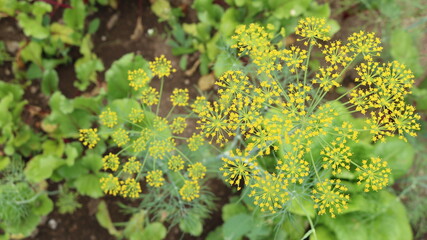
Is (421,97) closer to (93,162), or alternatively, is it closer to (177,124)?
(177,124)

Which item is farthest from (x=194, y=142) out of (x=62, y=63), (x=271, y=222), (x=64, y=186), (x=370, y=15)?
(x=370, y=15)

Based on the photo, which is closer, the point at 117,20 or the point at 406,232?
the point at 406,232

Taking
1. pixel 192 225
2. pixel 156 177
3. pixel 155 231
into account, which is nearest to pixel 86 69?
pixel 155 231

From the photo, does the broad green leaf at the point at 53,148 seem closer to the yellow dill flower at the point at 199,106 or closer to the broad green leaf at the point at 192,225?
the broad green leaf at the point at 192,225

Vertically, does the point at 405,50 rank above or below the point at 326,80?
below

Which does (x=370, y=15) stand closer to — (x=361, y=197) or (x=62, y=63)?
(x=361, y=197)

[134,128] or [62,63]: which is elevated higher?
[134,128]

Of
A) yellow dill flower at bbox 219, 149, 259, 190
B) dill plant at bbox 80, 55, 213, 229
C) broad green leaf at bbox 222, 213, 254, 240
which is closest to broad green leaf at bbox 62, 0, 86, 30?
dill plant at bbox 80, 55, 213, 229
